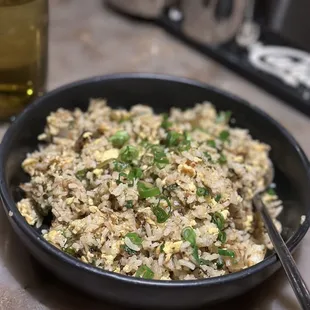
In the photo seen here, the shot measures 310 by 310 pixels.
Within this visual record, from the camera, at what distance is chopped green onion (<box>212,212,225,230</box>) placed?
825 mm

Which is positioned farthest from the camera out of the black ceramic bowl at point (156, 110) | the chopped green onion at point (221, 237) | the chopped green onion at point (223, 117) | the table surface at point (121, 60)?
the chopped green onion at point (223, 117)

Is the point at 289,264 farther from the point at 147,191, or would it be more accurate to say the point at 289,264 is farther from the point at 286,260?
the point at 147,191

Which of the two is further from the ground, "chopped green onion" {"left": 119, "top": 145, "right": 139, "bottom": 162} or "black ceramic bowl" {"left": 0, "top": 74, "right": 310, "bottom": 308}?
"chopped green onion" {"left": 119, "top": 145, "right": 139, "bottom": 162}

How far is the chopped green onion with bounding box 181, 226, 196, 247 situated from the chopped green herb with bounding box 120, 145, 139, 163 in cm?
17

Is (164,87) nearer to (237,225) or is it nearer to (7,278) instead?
(237,225)

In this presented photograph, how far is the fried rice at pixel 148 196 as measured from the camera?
2.56ft

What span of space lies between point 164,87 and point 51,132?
0.27m

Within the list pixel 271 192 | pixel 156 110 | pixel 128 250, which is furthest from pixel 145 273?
pixel 156 110

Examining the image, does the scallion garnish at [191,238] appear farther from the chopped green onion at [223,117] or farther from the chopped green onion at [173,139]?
the chopped green onion at [223,117]

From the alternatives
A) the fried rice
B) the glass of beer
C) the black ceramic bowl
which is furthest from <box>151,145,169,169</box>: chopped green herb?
the glass of beer

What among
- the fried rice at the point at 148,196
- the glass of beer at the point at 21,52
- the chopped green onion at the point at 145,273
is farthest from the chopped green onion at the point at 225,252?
the glass of beer at the point at 21,52

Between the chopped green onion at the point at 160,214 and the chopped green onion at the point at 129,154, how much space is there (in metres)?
0.12

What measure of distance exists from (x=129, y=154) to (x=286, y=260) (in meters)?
0.30

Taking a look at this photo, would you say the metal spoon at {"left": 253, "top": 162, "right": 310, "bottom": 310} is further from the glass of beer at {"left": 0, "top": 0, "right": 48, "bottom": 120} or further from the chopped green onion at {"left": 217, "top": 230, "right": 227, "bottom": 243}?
the glass of beer at {"left": 0, "top": 0, "right": 48, "bottom": 120}
